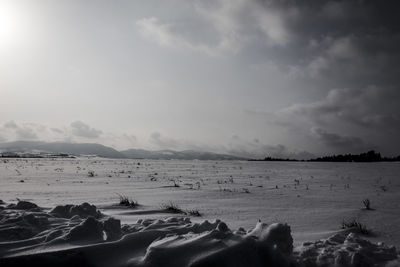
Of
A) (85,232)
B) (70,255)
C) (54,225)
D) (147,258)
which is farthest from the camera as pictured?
(54,225)

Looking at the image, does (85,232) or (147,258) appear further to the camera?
(85,232)

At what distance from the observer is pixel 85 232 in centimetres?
210

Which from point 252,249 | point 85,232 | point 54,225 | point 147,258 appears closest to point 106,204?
point 54,225

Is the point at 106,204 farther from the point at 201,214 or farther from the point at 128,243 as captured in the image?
the point at 128,243

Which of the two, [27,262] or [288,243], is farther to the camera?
[288,243]

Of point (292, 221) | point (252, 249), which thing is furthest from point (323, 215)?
point (252, 249)

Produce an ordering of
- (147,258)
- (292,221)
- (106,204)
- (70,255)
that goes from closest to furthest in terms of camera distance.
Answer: (147,258)
(70,255)
(292,221)
(106,204)

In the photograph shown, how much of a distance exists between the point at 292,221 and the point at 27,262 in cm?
280

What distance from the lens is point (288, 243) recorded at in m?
1.88

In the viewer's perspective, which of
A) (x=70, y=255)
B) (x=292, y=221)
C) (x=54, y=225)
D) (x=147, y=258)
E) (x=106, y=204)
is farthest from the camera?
(x=106, y=204)

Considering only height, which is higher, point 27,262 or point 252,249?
point 252,249

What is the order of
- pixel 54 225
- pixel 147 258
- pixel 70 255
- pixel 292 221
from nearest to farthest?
1. pixel 147 258
2. pixel 70 255
3. pixel 54 225
4. pixel 292 221

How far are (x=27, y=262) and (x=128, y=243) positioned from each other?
0.65m

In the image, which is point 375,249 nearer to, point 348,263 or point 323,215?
point 348,263
